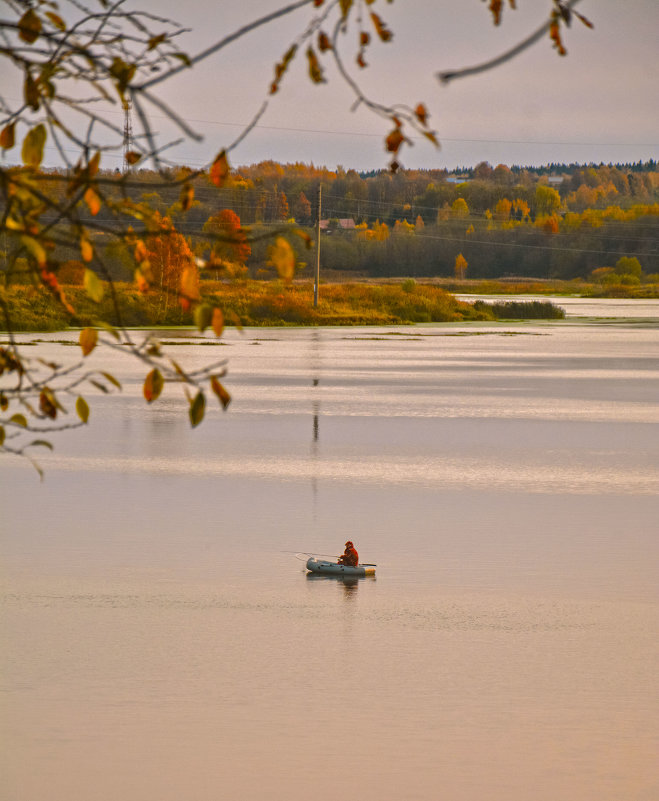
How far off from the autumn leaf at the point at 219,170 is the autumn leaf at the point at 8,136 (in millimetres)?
722

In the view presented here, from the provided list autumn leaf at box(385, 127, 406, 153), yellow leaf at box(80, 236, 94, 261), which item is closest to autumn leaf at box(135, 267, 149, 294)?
yellow leaf at box(80, 236, 94, 261)

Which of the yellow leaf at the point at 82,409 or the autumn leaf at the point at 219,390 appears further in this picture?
the yellow leaf at the point at 82,409

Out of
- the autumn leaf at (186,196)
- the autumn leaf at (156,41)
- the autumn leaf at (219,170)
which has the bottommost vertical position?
the autumn leaf at (186,196)

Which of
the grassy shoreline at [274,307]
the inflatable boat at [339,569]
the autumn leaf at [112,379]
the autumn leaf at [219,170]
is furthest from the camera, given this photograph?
the grassy shoreline at [274,307]

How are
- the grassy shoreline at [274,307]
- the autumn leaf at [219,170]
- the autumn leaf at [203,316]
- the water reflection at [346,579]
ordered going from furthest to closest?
1. the grassy shoreline at [274,307]
2. the water reflection at [346,579]
3. the autumn leaf at [219,170]
4. the autumn leaf at [203,316]

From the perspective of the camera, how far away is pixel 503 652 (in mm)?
9891

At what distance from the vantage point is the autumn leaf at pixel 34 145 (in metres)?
4.07

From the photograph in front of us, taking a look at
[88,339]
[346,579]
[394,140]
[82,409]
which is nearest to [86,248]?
[88,339]

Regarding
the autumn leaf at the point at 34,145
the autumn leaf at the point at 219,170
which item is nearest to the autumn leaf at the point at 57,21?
the autumn leaf at the point at 34,145

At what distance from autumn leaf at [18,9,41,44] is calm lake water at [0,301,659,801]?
14.6 feet

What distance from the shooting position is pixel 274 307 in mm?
75125

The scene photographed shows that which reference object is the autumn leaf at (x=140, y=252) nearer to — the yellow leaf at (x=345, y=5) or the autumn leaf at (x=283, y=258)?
the autumn leaf at (x=283, y=258)

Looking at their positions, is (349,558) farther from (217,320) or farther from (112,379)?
(217,320)

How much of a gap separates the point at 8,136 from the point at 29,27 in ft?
1.14
